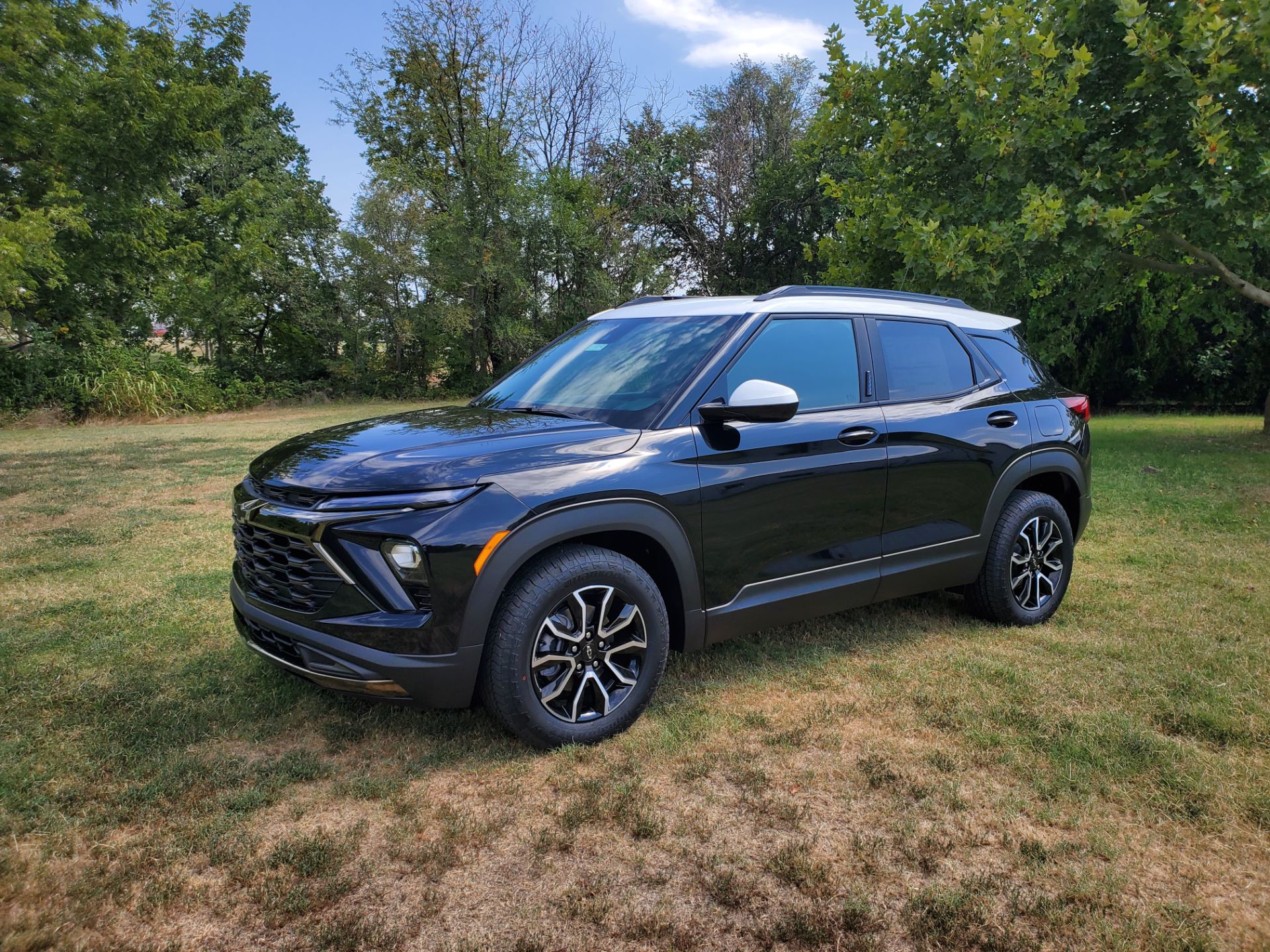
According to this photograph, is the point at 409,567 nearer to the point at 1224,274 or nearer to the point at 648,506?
the point at 648,506

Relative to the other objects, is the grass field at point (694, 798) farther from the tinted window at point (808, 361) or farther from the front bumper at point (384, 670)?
the tinted window at point (808, 361)

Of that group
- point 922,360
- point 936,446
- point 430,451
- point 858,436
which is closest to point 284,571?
point 430,451

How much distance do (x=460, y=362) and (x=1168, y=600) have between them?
1013 inches

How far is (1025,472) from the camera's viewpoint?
4.58 meters

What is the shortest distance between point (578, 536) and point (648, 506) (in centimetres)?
31

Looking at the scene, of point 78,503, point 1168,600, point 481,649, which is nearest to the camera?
point 481,649

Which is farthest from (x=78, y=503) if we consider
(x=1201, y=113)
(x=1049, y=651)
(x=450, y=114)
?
(x=450, y=114)

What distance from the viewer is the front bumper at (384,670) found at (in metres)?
2.88

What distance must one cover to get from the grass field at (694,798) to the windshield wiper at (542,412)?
4.33ft

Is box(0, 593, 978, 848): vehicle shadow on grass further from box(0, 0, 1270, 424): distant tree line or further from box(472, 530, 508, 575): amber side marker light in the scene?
box(0, 0, 1270, 424): distant tree line

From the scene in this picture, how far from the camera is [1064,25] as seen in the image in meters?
11.0

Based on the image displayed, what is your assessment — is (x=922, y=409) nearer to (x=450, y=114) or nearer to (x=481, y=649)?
(x=481, y=649)

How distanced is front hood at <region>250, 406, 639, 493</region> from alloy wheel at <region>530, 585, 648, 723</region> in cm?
56

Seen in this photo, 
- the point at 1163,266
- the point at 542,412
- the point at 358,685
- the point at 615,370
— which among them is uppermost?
the point at 1163,266
